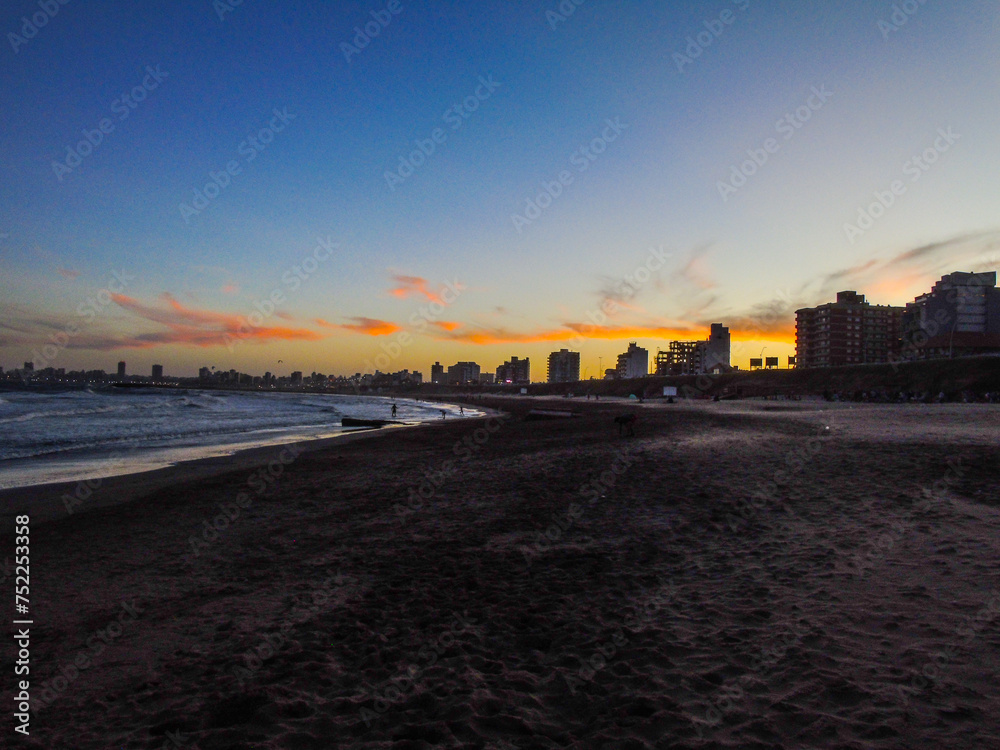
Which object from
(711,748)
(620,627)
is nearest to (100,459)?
(620,627)

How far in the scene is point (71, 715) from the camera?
4438 mm

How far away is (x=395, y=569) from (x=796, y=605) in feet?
18.3

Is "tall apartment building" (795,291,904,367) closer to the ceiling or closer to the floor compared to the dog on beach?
closer to the ceiling

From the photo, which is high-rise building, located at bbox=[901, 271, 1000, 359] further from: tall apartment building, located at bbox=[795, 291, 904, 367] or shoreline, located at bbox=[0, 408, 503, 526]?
shoreline, located at bbox=[0, 408, 503, 526]

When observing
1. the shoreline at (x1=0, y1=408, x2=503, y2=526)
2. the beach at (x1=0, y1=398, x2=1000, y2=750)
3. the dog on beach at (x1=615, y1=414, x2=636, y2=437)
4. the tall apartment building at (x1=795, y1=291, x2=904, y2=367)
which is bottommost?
the shoreline at (x1=0, y1=408, x2=503, y2=526)

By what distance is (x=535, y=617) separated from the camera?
6.06m

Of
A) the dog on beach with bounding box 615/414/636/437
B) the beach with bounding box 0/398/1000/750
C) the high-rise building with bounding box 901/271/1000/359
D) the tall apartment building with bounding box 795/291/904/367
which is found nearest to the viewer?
the beach with bounding box 0/398/1000/750

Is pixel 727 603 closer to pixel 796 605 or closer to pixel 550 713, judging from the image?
pixel 796 605

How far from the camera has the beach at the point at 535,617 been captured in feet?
13.5

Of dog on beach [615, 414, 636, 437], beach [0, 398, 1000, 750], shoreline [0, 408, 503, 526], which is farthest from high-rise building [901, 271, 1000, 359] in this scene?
shoreline [0, 408, 503, 526]

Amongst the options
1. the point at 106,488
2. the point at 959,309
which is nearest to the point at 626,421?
the point at 106,488

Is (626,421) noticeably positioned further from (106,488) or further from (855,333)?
(855,333)

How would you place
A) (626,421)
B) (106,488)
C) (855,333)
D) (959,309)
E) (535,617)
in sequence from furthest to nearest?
1. (855,333)
2. (959,309)
3. (626,421)
4. (106,488)
5. (535,617)

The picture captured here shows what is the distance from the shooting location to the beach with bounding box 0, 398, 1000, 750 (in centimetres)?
412
